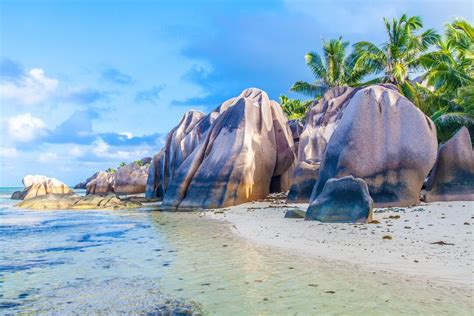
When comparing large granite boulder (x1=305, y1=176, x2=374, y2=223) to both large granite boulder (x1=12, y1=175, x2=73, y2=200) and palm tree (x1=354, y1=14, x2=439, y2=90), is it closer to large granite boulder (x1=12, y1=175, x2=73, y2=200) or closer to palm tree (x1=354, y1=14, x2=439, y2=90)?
palm tree (x1=354, y1=14, x2=439, y2=90)

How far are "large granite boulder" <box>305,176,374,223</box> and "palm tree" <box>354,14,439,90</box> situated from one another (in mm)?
19159

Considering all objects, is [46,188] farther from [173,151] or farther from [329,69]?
[329,69]

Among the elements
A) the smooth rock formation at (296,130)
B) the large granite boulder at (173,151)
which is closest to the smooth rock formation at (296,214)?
the large granite boulder at (173,151)

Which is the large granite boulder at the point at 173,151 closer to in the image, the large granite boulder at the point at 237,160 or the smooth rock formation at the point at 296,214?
the large granite boulder at the point at 237,160

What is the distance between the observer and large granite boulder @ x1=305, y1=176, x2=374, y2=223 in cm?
1012

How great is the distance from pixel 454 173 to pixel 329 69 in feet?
75.6

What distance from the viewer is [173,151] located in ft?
93.2

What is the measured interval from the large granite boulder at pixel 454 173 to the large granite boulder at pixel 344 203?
429 cm

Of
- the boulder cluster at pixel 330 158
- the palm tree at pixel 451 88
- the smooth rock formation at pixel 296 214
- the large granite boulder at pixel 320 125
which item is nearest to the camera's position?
the smooth rock formation at pixel 296 214

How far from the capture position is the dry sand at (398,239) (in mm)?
5980

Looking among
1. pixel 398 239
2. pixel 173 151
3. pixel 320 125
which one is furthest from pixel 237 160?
pixel 398 239

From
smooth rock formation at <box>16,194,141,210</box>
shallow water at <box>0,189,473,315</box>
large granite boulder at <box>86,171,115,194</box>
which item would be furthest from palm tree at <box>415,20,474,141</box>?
large granite boulder at <box>86,171,115,194</box>

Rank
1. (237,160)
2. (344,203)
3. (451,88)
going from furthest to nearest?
1. (451,88)
2. (237,160)
3. (344,203)

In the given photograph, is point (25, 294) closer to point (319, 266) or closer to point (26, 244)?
point (319, 266)
